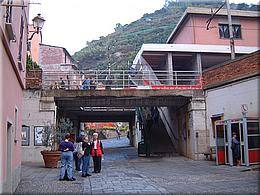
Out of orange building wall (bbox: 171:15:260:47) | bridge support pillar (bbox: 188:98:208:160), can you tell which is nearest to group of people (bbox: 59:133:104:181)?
bridge support pillar (bbox: 188:98:208:160)

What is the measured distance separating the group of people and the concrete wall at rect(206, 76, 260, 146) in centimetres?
700

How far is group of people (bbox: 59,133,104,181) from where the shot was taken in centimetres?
1187

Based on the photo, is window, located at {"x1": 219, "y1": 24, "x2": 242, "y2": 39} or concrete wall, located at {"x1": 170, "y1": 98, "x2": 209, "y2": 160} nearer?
concrete wall, located at {"x1": 170, "y1": 98, "x2": 209, "y2": 160}

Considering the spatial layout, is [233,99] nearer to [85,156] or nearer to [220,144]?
[220,144]

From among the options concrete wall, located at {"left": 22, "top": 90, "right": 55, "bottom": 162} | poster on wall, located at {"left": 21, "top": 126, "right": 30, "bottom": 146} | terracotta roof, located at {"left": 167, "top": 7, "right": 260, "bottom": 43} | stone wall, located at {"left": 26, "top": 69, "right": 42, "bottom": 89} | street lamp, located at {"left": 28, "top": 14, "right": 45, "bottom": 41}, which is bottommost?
poster on wall, located at {"left": 21, "top": 126, "right": 30, "bottom": 146}

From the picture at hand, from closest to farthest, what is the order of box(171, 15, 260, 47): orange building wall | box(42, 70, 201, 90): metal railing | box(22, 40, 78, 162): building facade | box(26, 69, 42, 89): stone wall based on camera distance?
1. box(22, 40, 78, 162): building facade
2. box(26, 69, 42, 89): stone wall
3. box(42, 70, 201, 90): metal railing
4. box(171, 15, 260, 47): orange building wall

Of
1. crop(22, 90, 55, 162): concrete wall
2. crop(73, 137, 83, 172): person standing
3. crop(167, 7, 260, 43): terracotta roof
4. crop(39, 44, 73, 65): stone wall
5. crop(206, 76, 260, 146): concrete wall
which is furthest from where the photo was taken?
crop(39, 44, 73, 65): stone wall

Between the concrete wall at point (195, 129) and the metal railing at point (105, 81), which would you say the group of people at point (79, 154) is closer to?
the metal railing at point (105, 81)

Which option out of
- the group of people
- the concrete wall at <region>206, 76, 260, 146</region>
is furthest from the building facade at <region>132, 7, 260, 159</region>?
the group of people

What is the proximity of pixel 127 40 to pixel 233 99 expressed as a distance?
75.0 metres

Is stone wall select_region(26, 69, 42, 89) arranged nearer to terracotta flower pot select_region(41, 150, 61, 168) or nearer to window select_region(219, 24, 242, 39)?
terracotta flower pot select_region(41, 150, 61, 168)

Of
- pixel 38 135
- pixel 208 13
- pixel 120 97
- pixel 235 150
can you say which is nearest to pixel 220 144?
pixel 235 150

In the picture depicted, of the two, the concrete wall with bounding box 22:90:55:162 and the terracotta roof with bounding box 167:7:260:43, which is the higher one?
the terracotta roof with bounding box 167:7:260:43

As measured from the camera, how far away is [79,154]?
1379cm
